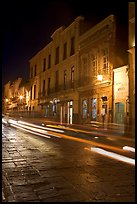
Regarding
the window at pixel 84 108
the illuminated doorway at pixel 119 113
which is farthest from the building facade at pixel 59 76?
the illuminated doorway at pixel 119 113

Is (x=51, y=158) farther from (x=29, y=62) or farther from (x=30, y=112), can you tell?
(x=29, y=62)

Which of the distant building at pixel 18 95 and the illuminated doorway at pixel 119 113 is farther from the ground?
the distant building at pixel 18 95

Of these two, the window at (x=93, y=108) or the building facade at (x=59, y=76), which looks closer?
the window at (x=93, y=108)

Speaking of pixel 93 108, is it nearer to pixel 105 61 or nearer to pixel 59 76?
pixel 105 61

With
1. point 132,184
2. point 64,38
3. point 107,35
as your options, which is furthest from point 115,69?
point 132,184

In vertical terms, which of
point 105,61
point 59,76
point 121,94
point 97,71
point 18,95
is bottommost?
point 121,94

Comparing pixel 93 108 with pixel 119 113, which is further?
pixel 93 108

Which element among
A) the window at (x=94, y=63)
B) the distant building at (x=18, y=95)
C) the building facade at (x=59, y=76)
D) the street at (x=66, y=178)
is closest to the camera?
the street at (x=66, y=178)

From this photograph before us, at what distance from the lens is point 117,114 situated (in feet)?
70.6

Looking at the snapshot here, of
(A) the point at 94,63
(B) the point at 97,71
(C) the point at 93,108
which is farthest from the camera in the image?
(A) the point at 94,63

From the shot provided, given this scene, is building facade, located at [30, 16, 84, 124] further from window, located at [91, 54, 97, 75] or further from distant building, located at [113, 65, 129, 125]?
distant building, located at [113, 65, 129, 125]

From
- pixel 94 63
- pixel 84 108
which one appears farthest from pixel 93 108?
pixel 94 63

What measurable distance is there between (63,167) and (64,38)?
30285mm

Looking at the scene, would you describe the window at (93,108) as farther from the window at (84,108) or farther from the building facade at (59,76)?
the building facade at (59,76)
